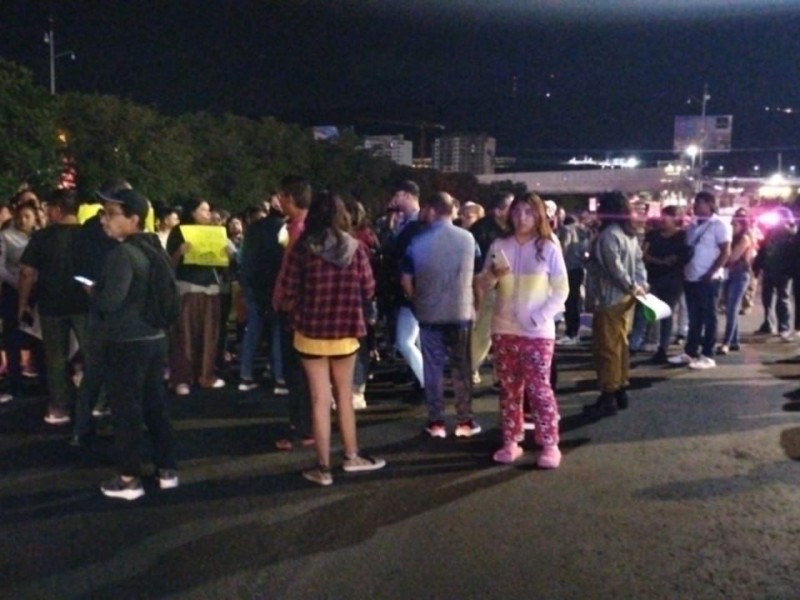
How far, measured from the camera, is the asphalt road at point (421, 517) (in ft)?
15.2

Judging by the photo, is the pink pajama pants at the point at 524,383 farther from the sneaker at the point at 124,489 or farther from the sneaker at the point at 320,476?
the sneaker at the point at 124,489

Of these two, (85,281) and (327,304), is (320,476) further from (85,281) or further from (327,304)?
(85,281)

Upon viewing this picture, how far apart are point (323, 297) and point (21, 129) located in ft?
50.7

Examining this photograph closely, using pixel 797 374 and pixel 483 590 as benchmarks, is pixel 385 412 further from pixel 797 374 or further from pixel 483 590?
pixel 797 374

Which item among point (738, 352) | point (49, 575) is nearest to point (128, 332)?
point (49, 575)

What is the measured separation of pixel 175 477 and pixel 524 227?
2824mm

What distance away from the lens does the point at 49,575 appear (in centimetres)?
472

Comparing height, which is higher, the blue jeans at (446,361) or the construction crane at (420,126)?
the construction crane at (420,126)

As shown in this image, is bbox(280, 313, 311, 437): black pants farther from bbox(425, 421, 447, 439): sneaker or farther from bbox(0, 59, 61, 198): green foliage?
bbox(0, 59, 61, 198): green foliage

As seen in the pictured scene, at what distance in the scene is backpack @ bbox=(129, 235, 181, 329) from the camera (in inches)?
228

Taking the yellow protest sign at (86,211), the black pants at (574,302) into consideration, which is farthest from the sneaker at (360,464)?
the black pants at (574,302)

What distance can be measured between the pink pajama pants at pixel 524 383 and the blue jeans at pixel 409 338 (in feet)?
5.17

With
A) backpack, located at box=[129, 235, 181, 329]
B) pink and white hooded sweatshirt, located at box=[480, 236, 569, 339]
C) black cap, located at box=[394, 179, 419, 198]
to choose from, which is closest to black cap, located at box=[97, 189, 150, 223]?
backpack, located at box=[129, 235, 181, 329]

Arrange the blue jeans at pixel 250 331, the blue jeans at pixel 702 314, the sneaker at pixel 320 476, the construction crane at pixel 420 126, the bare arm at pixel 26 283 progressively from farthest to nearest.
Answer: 1. the construction crane at pixel 420 126
2. the blue jeans at pixel 702 314
3. the blue jeans at pixel 250 331
4. the bare arm at pixel 26 283
5. the sneaker at pixel 320 476
